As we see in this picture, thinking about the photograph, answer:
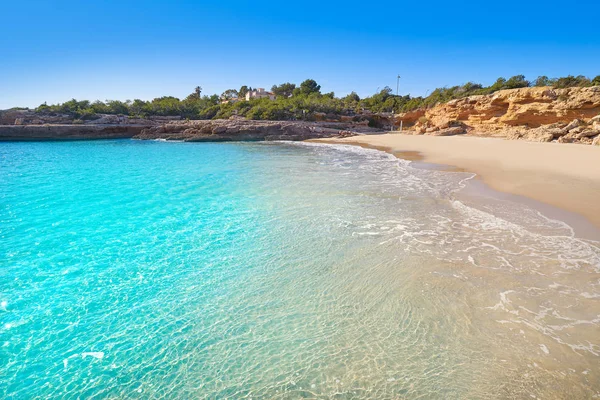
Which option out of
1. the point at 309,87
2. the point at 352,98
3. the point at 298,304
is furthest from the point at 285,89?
the point at 298,304

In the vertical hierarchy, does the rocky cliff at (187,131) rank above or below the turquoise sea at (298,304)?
above

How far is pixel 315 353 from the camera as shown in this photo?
275 cm

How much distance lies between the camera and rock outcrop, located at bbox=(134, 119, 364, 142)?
106 ft

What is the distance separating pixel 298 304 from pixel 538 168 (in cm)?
1249

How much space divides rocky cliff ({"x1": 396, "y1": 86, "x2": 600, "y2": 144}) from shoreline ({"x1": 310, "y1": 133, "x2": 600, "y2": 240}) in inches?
133

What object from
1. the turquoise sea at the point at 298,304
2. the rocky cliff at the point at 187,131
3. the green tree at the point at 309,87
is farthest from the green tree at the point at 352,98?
the turquoise sea at the point at 298,304

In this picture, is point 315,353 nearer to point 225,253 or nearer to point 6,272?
point 225,253

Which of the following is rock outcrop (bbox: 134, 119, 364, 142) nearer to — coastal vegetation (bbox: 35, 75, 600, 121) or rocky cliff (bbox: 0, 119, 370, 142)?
rocky cliff (bbox: 0, 119, 370, 142)

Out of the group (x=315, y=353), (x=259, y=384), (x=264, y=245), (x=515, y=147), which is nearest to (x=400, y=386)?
(x=315, y=353)

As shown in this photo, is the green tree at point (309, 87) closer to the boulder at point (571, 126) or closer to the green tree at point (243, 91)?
the green tree at point (243, 91)

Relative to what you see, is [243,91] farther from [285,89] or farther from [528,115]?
[528,115]

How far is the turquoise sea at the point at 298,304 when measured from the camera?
8.08 ft

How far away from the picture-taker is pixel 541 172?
35.6ft

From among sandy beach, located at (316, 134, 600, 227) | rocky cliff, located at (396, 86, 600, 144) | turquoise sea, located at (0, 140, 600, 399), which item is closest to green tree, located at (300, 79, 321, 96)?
rocky cliff, located at (396, 86, 600, 144)
